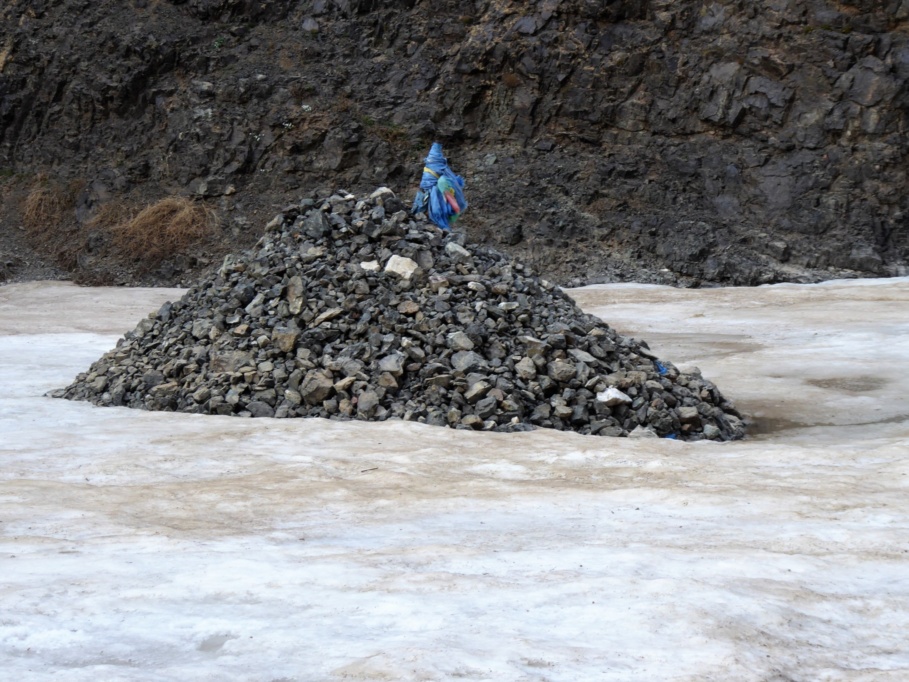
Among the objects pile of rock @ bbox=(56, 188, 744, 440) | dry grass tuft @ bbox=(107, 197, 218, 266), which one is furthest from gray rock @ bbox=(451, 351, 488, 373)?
dry grass tuft @ bbox=(107, 197, 218, 266)

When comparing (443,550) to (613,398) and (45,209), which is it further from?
(45,209)

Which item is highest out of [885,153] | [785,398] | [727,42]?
[727,42]

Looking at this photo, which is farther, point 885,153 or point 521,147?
point 521,147

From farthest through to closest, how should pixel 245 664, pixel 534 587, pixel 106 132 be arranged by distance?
pixel 106 132, pixel 534 587, pixel 245 664

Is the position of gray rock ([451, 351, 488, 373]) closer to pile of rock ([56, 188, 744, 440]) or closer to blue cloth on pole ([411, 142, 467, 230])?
pile of rock ([56, 188, 744, 440])

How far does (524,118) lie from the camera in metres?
25.4

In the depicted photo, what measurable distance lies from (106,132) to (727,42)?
16.0 metres

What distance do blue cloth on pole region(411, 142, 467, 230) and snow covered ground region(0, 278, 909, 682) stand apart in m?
4.43

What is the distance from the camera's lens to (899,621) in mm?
3439

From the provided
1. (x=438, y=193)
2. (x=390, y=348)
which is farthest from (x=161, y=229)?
(x=390, y=348)

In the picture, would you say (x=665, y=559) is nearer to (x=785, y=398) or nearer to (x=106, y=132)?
(x=785, y=398)

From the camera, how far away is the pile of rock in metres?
7.92

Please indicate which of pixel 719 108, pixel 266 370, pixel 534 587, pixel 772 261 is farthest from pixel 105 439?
pixel 719 108

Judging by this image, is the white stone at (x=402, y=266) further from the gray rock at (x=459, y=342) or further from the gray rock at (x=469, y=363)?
the gray rock at (x=469, y=363)
